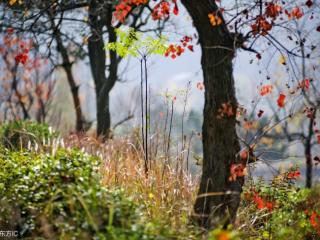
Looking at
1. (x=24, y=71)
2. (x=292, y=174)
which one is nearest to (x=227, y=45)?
(x=292, y=174)

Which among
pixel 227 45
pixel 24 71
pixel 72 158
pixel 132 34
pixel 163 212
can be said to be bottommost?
pixel 163 212

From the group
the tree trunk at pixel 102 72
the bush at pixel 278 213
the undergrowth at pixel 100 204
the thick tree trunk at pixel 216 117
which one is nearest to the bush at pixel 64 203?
the undergrowth at pixel 100 204

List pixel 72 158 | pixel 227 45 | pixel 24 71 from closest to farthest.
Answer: pixel 72 158 → pixel 227 45 → pixel 24 71

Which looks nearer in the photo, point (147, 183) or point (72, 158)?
point (72, 158)

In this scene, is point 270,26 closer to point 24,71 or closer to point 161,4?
point 161,4

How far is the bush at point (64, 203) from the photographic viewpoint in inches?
150

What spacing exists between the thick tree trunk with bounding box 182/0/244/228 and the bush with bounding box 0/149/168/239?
1.05m

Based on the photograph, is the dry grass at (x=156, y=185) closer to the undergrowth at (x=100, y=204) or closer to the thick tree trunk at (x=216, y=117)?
the undergrowth at (x=100, y=204)

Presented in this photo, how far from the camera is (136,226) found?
12.1 feet

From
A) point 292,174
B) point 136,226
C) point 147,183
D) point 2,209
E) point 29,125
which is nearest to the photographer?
point 136,226

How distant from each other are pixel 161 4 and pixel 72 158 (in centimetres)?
215

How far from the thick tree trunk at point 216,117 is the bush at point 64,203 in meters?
1.05

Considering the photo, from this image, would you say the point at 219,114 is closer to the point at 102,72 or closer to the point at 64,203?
the point at 64,203

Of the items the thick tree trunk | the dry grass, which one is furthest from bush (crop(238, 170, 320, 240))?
the dry grass
